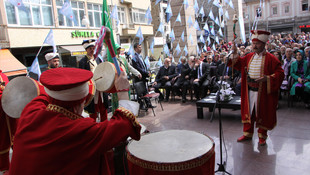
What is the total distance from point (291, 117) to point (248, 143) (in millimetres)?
1926

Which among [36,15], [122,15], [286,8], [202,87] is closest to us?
[202,87]

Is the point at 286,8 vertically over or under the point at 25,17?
over

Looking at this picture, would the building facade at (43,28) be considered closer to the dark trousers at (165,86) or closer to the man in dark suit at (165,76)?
the man in dark suit at (165,76)

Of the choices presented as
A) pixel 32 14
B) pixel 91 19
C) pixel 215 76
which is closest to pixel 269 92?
pixel 215 76

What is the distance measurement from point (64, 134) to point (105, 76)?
1.75m

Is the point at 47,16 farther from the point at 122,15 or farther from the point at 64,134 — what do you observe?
the point at 64,134

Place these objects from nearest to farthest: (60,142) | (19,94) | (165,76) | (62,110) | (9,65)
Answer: (60,142) < (62,110) < (19,94) < (165,76) < (9,65)

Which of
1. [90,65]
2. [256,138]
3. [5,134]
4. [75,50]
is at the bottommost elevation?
[256,138]

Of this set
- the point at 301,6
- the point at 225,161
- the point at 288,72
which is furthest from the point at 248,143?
the point at 301,6

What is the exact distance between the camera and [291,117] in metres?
5.34

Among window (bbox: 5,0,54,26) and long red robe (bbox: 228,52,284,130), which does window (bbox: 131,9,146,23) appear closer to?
window (bbox: 5,0,54,26)

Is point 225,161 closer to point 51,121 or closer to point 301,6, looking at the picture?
point 51,121

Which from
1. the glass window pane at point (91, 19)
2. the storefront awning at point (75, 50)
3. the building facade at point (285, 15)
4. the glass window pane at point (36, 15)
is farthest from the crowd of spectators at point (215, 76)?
the building facade at point (285, 15)

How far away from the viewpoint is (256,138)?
4.36m
